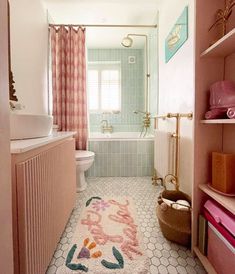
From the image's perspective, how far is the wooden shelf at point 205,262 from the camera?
1035mm

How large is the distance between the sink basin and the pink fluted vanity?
7 centimetres

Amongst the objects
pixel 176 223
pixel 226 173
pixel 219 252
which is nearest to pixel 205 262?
pixel 219 252

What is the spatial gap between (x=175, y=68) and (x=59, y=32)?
5.73 ft

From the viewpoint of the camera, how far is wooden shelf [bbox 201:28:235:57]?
90 centimetres

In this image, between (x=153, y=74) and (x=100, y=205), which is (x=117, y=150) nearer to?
(x=100, y=205)

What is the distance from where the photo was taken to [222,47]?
1.01 meters

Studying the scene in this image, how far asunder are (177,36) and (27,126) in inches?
66.0

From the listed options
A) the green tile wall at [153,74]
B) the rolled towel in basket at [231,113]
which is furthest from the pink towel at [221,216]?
the green tile wall at [153,74]

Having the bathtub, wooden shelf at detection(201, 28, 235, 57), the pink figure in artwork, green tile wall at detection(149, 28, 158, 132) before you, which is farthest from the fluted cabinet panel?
green tile wall at detection(149, 28, 158, 132)

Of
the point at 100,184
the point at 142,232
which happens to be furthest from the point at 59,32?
the point at 142,232

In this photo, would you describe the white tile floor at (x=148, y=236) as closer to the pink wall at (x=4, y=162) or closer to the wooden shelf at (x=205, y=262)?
the wooden shelf at (x=205, y=262)

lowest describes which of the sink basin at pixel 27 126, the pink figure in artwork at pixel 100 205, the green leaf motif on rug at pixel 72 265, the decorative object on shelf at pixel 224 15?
the green leaf motif on rug at pixel 72 265

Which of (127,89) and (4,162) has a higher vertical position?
(127,89)

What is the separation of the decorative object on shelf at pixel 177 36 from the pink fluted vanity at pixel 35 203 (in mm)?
1480
